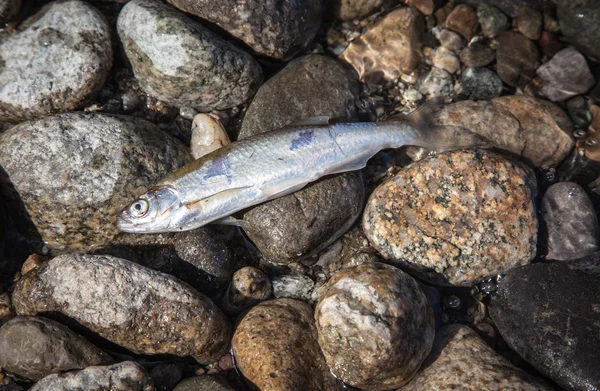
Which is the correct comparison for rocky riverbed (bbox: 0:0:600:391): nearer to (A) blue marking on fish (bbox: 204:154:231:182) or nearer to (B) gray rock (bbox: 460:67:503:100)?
(B) gray rock (bbox: 460:67:503:100)

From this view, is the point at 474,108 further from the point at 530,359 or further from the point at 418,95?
the point at 530,359

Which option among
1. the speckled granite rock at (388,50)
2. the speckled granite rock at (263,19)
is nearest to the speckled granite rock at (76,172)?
the speckled granite rock at (263,19)

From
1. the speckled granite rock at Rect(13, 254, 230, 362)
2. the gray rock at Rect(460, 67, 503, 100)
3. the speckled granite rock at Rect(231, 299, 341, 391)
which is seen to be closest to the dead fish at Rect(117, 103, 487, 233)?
the speckled granite rock at Rect(13, 254, 230, 362)

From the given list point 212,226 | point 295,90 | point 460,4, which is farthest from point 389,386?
point 460,4

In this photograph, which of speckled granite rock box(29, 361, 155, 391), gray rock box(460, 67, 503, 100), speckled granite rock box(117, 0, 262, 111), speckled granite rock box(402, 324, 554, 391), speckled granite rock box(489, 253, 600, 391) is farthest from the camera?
gray rock box(460, 67, 503, 100)

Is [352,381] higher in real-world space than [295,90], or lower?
lower

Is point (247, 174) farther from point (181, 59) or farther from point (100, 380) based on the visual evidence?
point (100, 380)
